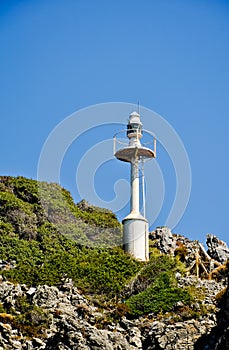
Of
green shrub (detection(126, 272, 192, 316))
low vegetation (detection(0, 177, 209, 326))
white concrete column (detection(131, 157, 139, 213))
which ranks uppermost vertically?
white concrete column (detection(131, 157, 139, 213))

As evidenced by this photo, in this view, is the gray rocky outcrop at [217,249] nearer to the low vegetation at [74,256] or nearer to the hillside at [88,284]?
the hillside at [88,284]

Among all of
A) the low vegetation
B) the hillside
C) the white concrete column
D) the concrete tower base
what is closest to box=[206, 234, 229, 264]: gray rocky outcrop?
the hillside

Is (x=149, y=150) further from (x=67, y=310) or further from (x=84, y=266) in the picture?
(x=67, y=310)

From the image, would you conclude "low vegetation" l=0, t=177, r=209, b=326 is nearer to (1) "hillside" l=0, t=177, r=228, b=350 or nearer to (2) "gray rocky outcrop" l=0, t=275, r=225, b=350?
(1) "hillside" l=0, t=177, r=228, b=350

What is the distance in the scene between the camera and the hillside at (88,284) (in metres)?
34.9

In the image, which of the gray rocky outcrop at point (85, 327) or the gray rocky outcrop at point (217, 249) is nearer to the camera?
the gray rocky outcrop at point (85, 327)

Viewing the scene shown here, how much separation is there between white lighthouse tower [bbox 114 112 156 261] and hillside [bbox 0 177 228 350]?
703mm

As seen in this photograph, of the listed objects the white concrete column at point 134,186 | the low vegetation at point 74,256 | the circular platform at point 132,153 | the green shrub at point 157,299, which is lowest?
the green shrub at point 157,299

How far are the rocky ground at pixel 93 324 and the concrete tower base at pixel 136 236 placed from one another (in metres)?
5.49

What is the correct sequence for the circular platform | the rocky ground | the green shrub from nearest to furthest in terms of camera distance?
the rocky ground < the green shrub < the circular platform

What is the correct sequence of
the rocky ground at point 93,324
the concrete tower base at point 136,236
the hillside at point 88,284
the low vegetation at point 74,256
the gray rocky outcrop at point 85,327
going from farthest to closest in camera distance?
the concrete tower base at point 136,236
the low vegetation at point 74,256
the hillside at point 88,284
the gray rocky outcrop at point 85,327
the rocky ground at point 93,324

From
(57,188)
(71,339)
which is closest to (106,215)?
(57,188)

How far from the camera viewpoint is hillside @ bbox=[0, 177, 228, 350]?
34.9 metres

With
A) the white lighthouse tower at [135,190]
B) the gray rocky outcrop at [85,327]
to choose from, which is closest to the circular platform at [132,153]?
the white lighthouse tower at [135,190]
